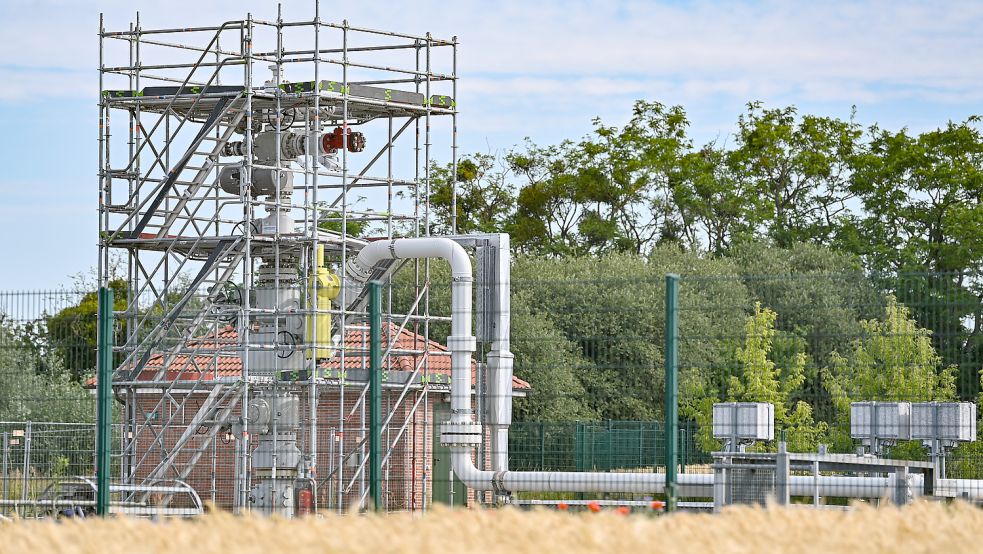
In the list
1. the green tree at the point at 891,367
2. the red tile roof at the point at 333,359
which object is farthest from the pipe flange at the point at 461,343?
the green tree at the point at 891,367

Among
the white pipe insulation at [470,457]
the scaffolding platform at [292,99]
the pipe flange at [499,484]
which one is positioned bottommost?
the pipe flange at [499,484]

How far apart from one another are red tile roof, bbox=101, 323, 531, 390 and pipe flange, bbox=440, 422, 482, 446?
200 centimetres

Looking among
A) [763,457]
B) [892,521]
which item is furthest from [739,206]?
[892,521]

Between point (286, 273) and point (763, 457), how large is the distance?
828cm

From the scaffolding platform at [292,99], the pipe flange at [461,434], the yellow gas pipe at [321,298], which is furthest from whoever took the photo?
the scaffolding platform at [292,99]

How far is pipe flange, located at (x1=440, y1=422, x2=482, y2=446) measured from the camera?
787 inches

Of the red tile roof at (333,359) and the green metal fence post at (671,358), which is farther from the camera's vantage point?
the red tile roof at (333,359)

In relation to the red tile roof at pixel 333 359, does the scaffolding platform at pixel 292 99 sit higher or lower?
higher

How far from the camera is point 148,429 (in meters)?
23.3

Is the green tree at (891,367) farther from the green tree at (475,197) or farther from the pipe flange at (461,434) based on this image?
the green tree at (475,197)

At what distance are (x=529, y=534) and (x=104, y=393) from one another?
7549mm

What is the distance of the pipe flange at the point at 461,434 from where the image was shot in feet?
65.6

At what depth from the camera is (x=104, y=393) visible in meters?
14.8

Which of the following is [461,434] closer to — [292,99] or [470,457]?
[470,457]
